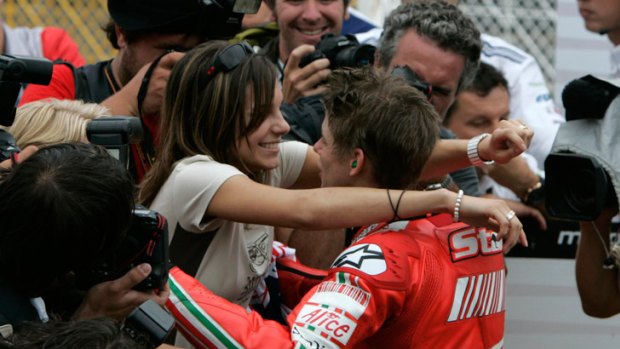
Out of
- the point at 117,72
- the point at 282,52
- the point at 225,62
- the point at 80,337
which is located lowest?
the point at 282,52

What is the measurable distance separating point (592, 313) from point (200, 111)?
138cm

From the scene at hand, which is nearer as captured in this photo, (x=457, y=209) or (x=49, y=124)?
(x=457, y=209)

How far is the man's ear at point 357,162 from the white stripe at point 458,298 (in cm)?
36

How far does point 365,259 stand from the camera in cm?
226

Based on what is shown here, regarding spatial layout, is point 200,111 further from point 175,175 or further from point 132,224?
point 132,224

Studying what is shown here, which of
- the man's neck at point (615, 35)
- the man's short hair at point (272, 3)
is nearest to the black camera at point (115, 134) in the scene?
the man's short hair at point (272, 3)

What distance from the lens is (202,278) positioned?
8.44 feet

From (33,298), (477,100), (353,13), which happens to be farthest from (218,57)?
(353,13)

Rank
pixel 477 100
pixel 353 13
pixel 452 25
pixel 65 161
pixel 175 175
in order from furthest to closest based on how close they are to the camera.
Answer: pixel 353 13 → pixel 477 100 → pixel 452 25 → pixel 175 175 → pixel 65 161

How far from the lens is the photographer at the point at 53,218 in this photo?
5.99ft

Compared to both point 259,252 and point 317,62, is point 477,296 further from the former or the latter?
point 317,62

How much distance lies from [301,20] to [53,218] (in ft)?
7.34

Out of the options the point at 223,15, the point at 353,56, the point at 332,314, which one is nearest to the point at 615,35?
the point at 353,56

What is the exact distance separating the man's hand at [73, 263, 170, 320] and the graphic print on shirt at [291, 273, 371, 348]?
32 cm
